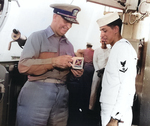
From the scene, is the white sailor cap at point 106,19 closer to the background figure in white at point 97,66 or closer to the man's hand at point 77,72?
the background figure in white at point 97,66

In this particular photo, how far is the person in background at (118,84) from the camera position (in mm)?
1294

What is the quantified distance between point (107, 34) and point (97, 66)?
24 centimetres

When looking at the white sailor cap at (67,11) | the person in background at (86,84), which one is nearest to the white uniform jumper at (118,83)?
the person in background at (86,84)

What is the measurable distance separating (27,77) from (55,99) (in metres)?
0.23

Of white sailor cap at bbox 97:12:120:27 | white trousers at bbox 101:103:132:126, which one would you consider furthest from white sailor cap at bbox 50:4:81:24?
white trousers at bbox 101:103:132:126

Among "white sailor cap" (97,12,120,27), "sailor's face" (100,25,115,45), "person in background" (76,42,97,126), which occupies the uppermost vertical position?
"white sailor cap" (97,12,120,27)

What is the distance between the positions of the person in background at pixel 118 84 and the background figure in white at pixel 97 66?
0.22ft

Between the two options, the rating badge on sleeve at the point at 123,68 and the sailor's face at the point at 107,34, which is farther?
the sailor's face at the point at 107,34

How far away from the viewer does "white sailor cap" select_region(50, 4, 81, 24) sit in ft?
4.17

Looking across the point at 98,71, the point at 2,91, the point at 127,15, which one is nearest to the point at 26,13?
the point at 2,91

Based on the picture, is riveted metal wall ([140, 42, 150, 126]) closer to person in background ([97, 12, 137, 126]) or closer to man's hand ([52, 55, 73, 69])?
person in background ([97, 12, 137, 126])

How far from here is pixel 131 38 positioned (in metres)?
1.60

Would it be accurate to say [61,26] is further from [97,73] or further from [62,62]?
[97,73]

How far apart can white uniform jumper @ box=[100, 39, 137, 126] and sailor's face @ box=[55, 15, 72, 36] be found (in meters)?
0.36
